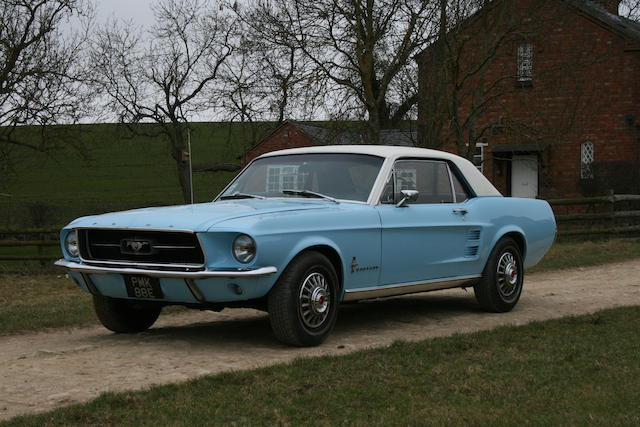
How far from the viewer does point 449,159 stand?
912 centimetres

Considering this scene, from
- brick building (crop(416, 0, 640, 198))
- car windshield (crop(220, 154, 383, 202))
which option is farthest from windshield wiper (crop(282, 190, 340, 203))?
brick building (crop(416, 0, 640, 198))

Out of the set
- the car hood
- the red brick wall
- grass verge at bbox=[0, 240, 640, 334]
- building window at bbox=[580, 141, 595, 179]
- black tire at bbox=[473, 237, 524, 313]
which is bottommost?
grass verge at bbox=[0, 240, 640, 334]

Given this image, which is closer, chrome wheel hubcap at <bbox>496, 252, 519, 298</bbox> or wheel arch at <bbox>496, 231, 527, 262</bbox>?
chrome wheel hubcap at <bbox>496, 252, 519, 298</bbox>

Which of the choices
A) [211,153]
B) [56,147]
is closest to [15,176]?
[56,147]

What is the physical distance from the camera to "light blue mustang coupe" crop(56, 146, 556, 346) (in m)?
6.64

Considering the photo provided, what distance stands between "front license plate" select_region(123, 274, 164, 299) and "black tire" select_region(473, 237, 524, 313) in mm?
Answer: 3586

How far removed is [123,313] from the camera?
311 inches

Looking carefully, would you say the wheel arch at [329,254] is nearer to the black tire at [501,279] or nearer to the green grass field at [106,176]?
the black tire at [501,279]

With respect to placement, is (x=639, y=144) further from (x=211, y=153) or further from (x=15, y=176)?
(x=211, y=153)

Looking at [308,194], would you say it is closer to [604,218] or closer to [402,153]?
[402,153]

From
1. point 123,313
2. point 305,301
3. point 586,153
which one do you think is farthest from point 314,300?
point 586,153

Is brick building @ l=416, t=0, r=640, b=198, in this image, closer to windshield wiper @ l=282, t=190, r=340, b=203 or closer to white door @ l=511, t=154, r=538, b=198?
white door @ l=511, t=154, r=538, b=198

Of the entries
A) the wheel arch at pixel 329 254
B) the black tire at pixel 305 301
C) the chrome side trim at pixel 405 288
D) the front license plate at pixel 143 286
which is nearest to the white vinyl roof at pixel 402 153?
the chrome side trim at pixel 405 288

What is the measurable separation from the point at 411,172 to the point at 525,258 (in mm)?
1947
